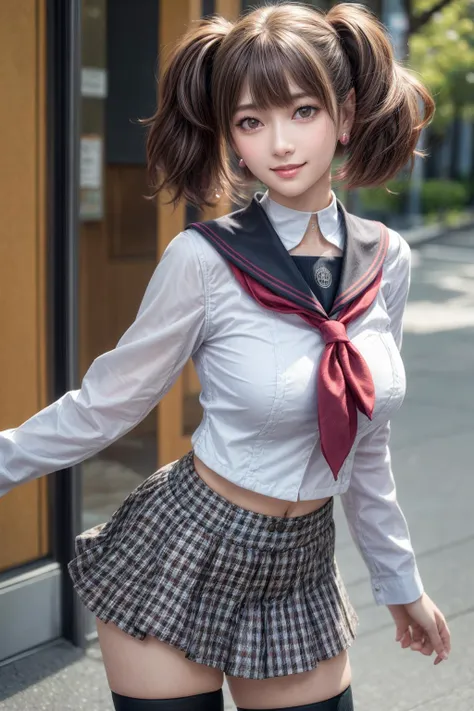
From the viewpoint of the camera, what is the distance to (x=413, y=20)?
14555mm

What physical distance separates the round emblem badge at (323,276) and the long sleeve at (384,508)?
174 mm

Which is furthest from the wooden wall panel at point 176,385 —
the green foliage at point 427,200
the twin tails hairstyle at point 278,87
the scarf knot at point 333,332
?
the green foliage at point 427,200

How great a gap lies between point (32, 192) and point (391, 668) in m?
1.93

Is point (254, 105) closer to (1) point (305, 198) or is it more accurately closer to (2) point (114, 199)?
(1) point (305, 198)

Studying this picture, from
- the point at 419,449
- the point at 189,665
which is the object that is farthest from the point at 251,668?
→ the point at 419,449

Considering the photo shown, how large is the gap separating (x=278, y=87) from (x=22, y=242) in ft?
5.58

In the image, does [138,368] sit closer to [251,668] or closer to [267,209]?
[267,209]

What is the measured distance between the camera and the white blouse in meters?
1.84

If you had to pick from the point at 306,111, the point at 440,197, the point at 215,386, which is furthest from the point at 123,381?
the point at 440,197

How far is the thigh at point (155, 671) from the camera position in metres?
1.87

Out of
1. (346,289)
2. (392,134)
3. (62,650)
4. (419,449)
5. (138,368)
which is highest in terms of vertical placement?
(392,134)

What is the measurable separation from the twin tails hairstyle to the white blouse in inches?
8.5

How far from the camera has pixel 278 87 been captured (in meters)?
1.78

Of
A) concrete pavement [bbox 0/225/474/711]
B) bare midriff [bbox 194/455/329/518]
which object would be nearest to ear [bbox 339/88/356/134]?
bare midriff [bbox 194/455/329/518]
